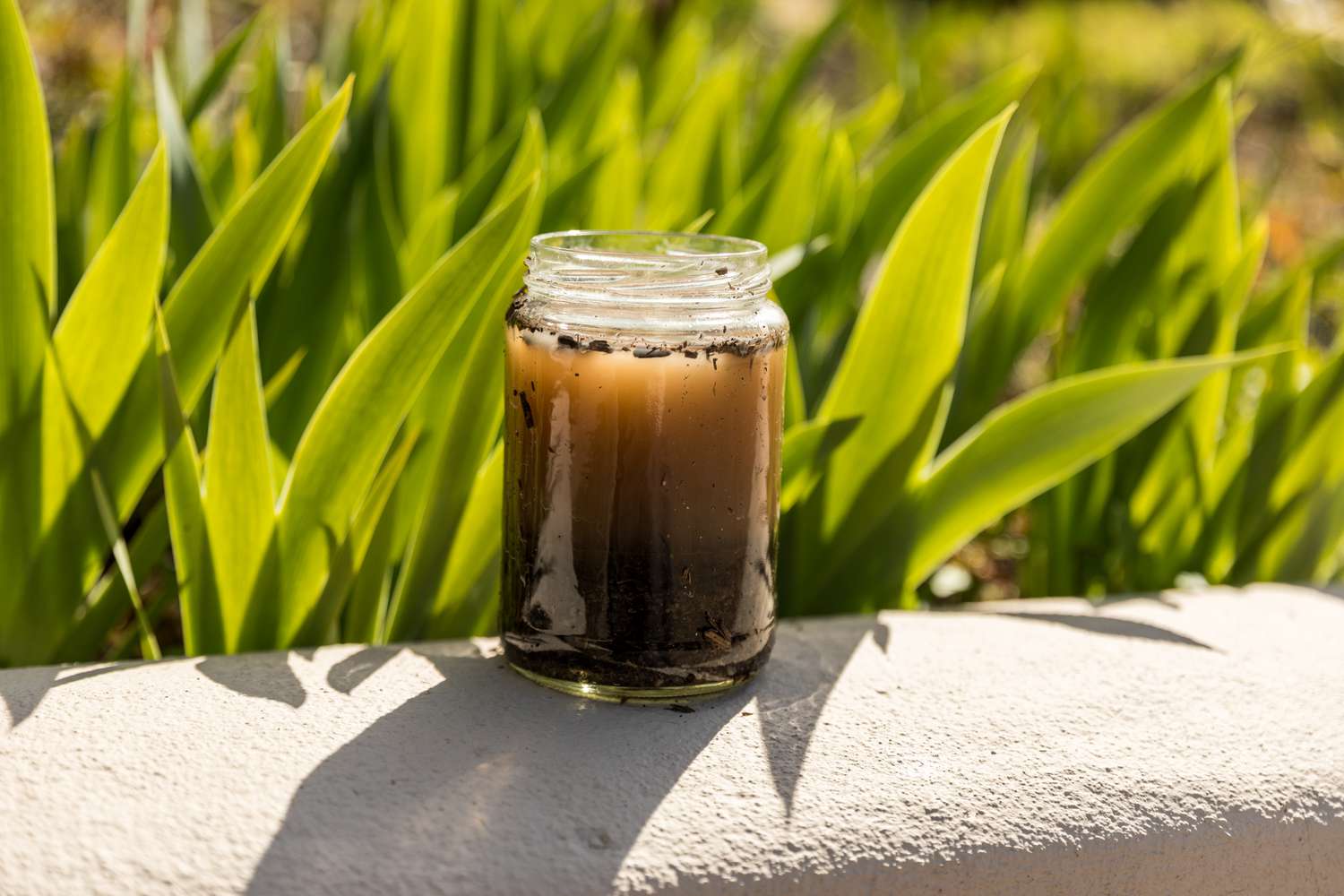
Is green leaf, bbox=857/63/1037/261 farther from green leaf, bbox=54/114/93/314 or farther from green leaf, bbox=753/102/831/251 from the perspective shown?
green leaf, bbox=54/114/93/314

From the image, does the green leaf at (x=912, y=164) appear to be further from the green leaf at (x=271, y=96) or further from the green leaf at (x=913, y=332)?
the green leaf at (x=271, y=96)

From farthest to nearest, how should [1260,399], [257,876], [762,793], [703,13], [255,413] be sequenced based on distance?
1. [703,13]
2. [1260,399]
3. [255,413]
4. [762,793]
5. [257,876]

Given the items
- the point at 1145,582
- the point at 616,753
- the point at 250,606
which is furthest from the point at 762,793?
the point at 1145,582

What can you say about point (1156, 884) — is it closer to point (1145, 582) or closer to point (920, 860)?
point (920, 860)

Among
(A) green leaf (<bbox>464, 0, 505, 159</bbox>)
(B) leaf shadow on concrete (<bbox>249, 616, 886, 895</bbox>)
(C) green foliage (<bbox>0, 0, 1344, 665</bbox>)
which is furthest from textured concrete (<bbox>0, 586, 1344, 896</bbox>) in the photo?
(A) green leaf (<bbox>464, 0, 505, 159</bbox>)

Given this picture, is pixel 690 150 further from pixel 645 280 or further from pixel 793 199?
pixel 645 280

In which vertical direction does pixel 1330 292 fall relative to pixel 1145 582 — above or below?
above
